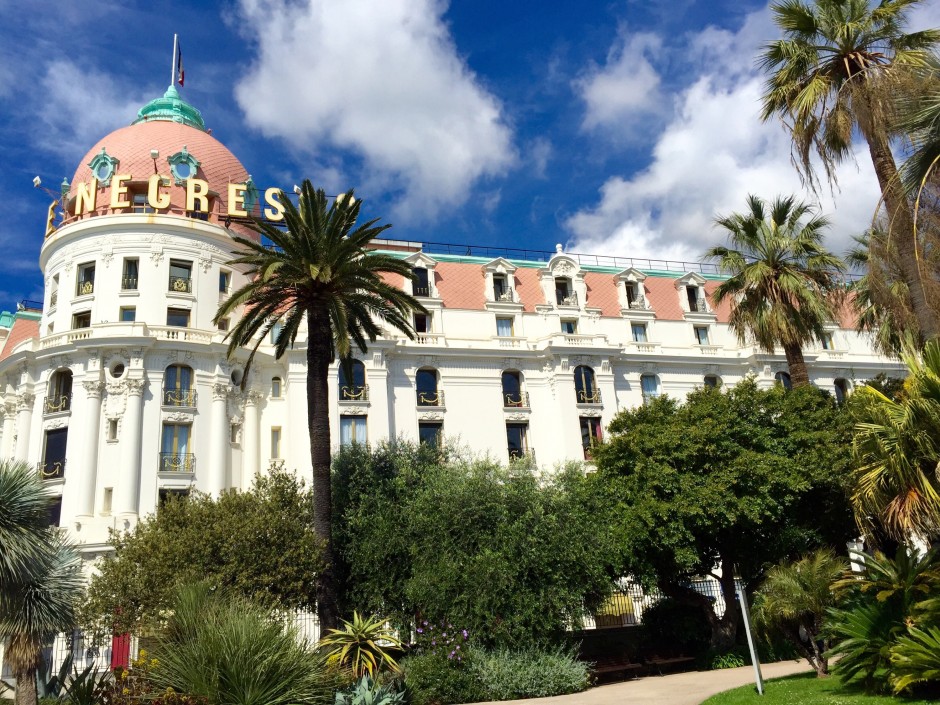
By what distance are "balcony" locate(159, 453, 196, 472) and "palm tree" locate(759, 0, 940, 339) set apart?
1126 inches

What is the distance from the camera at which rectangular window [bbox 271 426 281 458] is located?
128ft

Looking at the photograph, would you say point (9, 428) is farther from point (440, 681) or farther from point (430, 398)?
point (440, 681)

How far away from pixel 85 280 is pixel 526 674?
30590mm

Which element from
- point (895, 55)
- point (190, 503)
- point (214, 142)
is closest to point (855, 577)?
point (895, 55)

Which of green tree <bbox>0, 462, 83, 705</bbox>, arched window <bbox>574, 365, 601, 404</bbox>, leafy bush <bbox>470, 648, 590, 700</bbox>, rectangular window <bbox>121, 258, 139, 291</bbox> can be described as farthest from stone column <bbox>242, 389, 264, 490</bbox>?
green tree <bbox>0, 462, 83, 705</bbox>

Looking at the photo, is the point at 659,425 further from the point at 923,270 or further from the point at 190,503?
the point at 190,503

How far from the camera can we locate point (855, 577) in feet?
53.4

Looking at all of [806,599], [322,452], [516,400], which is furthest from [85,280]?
[806,599]

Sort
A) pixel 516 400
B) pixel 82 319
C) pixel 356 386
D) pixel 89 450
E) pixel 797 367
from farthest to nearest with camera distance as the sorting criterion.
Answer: pixel 516 400, pixel 82 319, pixel 356 386, pixel 89 450, pixel 797 367

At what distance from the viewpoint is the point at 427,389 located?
134 ft

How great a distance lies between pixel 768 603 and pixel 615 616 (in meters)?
14.6

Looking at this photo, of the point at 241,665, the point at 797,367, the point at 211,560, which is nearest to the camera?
the point at 241,665

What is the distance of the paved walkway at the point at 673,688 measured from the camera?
733 inches

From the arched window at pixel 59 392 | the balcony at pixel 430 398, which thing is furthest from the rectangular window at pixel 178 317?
the balcony at pixel 430 398
